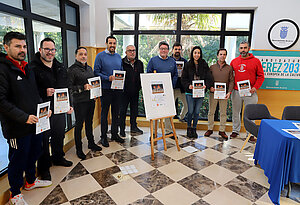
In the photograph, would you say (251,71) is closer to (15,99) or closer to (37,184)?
(15,99)

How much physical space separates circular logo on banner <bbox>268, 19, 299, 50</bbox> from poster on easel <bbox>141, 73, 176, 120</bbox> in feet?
8.25

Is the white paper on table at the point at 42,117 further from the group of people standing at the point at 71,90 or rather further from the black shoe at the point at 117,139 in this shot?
the black shoe at the point at 117,139

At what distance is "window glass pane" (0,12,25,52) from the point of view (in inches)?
92.7

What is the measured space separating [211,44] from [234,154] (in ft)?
8.28

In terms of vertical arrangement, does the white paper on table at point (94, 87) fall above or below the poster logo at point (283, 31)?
below

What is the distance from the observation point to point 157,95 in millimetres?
3248

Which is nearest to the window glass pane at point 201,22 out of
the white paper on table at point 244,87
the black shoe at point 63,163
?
the white paper on table at point 244,87

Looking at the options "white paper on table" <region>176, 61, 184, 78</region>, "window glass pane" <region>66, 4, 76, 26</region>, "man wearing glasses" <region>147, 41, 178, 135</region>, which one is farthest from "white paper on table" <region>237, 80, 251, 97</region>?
"window glass pane" <region>66, 4, 76, 26</region>

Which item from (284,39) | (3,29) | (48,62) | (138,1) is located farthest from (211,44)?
(3,29)

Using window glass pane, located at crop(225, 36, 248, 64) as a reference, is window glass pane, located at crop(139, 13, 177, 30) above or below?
above

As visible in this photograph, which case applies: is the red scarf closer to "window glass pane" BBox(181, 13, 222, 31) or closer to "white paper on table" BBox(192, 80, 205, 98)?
"white paper on table" BBox(192, 80, 205, 98)

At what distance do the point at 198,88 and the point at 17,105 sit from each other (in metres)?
2.81

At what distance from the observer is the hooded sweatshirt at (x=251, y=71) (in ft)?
12.5

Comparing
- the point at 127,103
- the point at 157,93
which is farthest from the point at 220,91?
the point at 127,103
